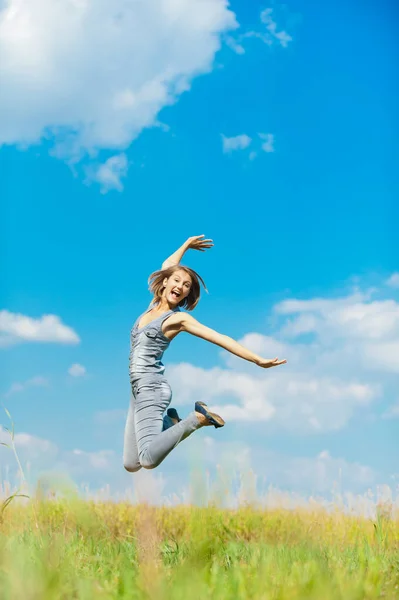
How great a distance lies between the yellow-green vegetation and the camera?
354 centimetres

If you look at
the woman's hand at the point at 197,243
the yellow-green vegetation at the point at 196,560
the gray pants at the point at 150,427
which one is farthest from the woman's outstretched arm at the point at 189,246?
the yellow-green vegetation at the point at 196,560

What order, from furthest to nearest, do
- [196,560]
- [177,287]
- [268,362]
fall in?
[177,287], [268,362], [196,560]

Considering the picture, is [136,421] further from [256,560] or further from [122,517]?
[122,517]

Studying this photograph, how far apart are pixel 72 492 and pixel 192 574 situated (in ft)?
13.4

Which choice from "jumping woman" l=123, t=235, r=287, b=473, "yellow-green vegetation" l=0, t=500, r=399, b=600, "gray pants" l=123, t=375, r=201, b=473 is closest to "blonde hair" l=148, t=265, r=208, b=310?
"jumping woman" l=123, t=235, r=287, b=473

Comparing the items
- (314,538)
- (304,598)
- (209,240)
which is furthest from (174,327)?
(304,598)

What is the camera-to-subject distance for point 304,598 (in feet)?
11.2

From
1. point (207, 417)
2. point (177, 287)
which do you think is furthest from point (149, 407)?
point (177, 287)

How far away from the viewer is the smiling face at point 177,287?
6.60 meters

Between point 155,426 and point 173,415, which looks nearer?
point 155,426

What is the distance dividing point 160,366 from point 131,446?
0.84 metres

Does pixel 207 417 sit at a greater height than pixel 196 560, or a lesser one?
greater

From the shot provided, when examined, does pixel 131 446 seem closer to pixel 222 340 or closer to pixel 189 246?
pixel 222 340

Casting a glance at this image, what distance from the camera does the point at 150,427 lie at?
20.2ft
